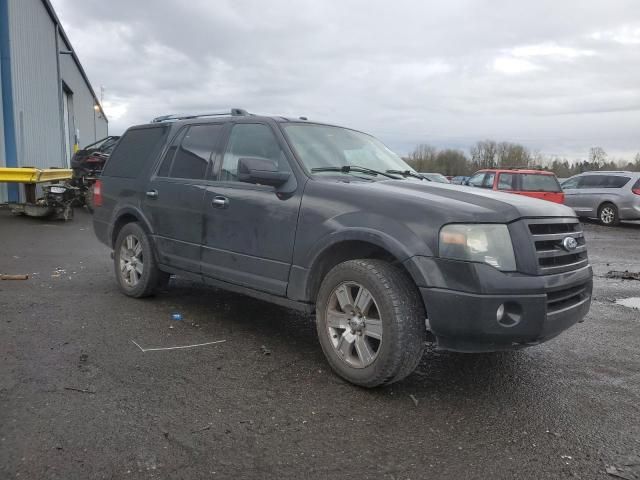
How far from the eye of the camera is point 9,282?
632 centimetres

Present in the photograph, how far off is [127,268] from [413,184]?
3373 mm

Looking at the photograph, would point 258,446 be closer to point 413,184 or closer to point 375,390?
point 375,390

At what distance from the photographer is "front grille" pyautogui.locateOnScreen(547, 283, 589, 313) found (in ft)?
10.8

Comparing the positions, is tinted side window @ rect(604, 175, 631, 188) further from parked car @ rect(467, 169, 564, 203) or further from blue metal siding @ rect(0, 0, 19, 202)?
blue metal siding @ rect(0, 0, 19, 202)

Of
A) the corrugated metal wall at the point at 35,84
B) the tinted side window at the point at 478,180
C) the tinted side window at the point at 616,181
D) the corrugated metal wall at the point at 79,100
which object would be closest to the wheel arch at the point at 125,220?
the corrugated metal wall at the point at 35,84

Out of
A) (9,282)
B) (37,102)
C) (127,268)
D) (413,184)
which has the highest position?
(37,102)

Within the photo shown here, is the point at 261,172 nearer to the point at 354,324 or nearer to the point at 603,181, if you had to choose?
the point at 354,324

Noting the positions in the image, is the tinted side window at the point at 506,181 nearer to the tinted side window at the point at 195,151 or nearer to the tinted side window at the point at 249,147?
the tinted side window at the point at 195,151

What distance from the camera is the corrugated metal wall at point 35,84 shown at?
15.4 metres

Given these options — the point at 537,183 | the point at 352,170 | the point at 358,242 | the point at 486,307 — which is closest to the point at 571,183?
the point at 537,183

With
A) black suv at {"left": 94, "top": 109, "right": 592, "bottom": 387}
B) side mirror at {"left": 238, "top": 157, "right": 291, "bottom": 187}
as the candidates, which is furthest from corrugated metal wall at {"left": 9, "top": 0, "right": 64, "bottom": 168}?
side mirror at {"left": 238, "top": 157, "right": 291, "bottom": 187}

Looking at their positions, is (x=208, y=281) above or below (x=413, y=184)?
below

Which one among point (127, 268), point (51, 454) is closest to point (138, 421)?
point (51, 454)

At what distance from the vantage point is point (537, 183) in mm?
14500
